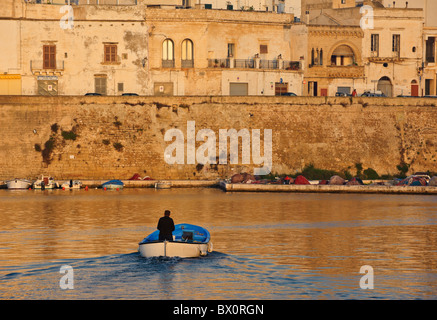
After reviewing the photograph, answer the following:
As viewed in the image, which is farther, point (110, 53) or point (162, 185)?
point (110, 53)

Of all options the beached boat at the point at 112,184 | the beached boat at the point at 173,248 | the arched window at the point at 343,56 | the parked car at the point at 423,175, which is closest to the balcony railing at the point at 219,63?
the arched window at the point at 343,56

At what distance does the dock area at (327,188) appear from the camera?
53000mm

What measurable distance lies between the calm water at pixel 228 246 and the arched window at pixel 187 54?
1508 cm

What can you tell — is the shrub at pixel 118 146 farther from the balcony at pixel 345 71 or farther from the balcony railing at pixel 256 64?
the balcony at pixel 345 71

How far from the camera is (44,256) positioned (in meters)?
28.4

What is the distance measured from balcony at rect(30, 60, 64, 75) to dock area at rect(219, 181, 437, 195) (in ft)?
52.2

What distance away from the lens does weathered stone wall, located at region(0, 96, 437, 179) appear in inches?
2186

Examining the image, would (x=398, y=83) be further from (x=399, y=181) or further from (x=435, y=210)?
(x=435, y=210)

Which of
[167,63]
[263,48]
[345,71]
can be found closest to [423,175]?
[345,71]

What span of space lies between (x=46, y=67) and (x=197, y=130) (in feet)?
41.4

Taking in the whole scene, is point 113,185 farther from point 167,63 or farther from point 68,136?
point 167,63

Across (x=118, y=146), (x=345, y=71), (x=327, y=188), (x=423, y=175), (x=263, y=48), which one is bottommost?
(x=327, y=188)

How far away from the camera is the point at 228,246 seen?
1216 inches

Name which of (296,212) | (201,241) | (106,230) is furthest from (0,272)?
(296,212)
